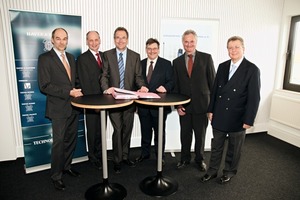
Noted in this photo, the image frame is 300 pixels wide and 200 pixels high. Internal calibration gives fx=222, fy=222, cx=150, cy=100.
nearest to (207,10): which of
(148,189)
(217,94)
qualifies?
(217,94)

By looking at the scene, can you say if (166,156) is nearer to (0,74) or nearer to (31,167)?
(31,167)

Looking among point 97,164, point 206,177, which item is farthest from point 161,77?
point 97,164

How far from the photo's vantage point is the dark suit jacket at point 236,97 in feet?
7.88

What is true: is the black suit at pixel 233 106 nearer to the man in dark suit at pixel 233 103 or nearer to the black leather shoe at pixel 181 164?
the man in dark suit at pixel 233 103

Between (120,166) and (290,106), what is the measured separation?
3216 millimetres

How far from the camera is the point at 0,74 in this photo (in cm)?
299

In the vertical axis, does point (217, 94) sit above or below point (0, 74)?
below

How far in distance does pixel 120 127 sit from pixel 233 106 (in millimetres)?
1386

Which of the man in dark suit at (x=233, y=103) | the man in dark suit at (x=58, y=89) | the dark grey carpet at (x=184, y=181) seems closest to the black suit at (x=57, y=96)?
the man in dark suit at (x=58, y=89)

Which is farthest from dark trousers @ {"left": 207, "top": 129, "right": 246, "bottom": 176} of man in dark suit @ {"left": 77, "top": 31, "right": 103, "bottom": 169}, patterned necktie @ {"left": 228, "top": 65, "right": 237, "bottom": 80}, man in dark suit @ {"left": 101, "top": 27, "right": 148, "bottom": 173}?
man in dark suit @ {"left": 77, "top": 31, "right": 103, "bottom": 169}

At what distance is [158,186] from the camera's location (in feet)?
8.27

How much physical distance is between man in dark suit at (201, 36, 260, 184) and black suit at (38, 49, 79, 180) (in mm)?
1710

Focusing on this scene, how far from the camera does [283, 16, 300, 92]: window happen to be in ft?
13.5

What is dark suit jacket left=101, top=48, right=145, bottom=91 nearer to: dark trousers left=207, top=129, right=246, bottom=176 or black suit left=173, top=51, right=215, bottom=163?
black suit left=173, top=51, right=215, bottom=163
